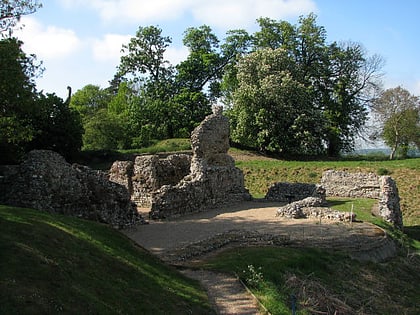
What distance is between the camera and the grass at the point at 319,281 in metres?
10.9

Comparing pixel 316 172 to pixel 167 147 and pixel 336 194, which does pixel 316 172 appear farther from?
pixel 167 147

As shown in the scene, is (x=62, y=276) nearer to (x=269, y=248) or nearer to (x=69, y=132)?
(x=269, y=248)

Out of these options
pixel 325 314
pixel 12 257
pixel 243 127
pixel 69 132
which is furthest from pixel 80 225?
pixel 243 127

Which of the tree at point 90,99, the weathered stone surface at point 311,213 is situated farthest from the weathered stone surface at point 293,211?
the tree at point 90,99

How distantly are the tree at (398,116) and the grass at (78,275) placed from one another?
41683 mm

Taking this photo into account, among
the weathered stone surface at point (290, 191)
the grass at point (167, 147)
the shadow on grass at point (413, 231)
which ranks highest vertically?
the grass at point (167, 147)

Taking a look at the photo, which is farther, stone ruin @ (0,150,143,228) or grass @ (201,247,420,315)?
stone ruin @ (0,150,143,228)

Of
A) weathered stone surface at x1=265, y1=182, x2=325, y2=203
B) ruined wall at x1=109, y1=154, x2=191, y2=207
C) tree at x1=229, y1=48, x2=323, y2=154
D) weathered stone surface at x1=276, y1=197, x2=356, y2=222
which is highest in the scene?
tree at x1=229, y1=48, x2=323, y2=154

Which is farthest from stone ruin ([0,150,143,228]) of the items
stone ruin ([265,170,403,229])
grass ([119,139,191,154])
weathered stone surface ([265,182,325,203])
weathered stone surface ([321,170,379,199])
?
grass ([119,139,191,154])

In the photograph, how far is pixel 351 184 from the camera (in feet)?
102

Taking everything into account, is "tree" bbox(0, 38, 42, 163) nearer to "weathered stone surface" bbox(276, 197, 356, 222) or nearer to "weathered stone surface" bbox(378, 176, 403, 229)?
"weathered stone surface" bbox(276, 197, 356, 222)

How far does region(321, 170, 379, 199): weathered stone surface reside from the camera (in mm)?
30125

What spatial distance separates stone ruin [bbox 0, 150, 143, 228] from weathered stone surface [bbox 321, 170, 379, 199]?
1613cm

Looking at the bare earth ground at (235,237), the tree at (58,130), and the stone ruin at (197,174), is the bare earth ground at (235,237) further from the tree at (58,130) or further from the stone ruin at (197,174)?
the tree at (58,130)
